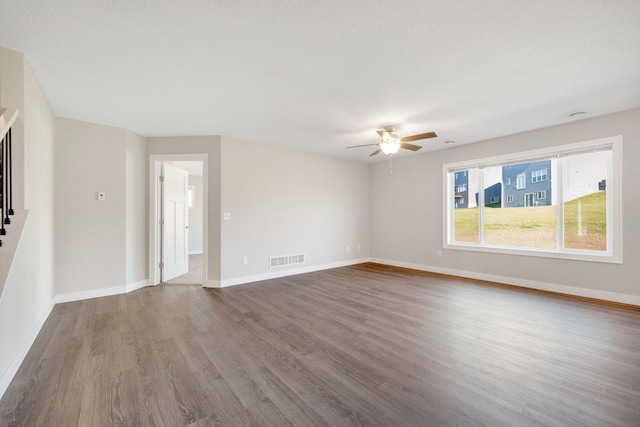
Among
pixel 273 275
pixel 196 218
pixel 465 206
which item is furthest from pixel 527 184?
pixel 196 218

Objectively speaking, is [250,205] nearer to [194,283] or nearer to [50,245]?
[194,283]

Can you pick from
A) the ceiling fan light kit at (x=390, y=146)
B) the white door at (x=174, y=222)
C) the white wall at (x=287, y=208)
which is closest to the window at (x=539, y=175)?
the ceiling fan light kit at (x=390, y=146)

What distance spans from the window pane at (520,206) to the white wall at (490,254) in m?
0.32

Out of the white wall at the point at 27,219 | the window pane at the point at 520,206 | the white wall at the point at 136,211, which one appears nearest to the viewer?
the white wall at the point at 27,219

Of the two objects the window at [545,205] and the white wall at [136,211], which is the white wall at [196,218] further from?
the window at [545,205]

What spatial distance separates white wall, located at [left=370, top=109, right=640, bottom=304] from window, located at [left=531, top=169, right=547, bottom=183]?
1.39ft

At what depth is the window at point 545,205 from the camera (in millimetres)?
3625

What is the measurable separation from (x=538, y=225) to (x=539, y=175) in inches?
32.7

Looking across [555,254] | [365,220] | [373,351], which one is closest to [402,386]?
[373,351]

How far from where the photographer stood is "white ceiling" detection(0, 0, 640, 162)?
1.72 m

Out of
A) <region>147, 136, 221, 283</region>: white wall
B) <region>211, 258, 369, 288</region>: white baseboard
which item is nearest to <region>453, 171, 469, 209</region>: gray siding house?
<region>211, 258, 369, 288</region>: white baseboard

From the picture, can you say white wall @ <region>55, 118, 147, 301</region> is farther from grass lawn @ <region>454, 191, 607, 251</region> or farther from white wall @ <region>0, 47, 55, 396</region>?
grass lawn @ <region>454, 191, 607, 251</region>

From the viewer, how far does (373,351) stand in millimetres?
2234

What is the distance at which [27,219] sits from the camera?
2301mm
